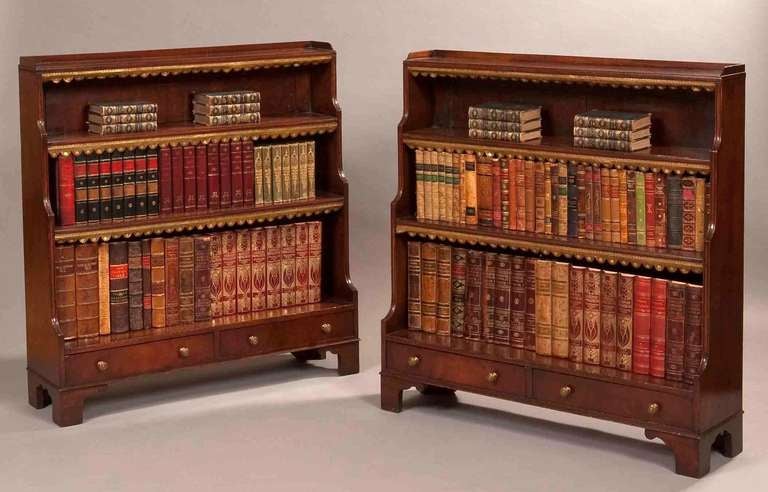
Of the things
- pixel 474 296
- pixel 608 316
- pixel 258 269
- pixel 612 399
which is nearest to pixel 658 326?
pixel 608 316

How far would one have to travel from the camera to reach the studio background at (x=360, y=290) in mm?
5887

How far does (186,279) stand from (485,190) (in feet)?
4.64

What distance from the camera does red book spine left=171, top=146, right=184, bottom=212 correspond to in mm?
6770

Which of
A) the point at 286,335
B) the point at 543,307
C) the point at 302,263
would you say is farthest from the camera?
the point at 302,263

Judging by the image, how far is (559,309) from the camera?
245 inches

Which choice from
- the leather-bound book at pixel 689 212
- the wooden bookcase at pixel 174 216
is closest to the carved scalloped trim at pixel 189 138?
the wooden bookcase at pixel 174 216

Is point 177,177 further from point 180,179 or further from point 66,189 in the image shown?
point 66,189

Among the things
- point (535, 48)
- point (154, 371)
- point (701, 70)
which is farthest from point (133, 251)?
point (535, 48)

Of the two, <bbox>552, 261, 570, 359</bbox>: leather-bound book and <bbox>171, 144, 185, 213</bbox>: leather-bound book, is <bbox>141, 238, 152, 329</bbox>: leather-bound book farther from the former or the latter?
<bbox>552, 261, 570, 359</bbox>: leather-bound book

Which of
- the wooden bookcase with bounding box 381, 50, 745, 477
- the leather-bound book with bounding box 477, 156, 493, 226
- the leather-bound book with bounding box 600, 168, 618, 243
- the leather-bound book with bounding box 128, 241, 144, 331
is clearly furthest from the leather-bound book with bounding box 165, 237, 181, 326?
the leather-bound book with bounding box 600, 168, 618, 243

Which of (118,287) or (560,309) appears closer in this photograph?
(560,309)

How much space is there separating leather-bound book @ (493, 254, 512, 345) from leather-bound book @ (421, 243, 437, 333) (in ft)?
0.99

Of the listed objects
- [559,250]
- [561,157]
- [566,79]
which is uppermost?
[566,79]

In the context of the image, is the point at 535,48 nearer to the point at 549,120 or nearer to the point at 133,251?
the point at 549,120
